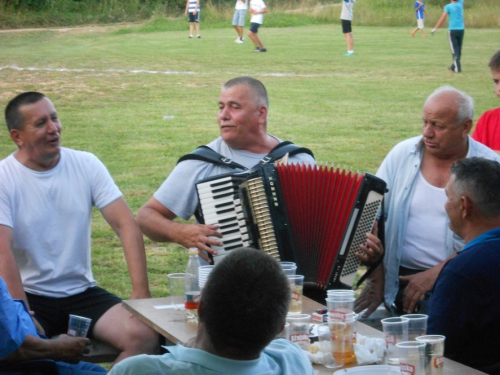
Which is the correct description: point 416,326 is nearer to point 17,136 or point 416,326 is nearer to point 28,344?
point 28,344

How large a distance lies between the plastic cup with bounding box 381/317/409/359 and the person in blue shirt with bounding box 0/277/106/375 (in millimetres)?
1409

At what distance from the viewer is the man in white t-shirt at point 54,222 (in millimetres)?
4223

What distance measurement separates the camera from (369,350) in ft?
9.69

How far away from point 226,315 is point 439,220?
2.70 meters

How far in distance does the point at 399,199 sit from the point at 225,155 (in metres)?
1.04

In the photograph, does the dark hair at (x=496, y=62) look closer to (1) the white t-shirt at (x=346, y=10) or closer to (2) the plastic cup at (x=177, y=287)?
(2) the plastic cup at (x=177, y=287)

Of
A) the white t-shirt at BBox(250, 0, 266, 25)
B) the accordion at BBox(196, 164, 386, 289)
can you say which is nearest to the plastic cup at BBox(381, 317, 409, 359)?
the accordion at BBox(196, 164, 386, 289)

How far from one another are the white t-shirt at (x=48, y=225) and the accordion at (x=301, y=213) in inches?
27.1

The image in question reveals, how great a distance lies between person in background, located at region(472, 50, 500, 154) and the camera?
5250 mm

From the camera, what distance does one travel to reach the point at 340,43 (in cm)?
2430

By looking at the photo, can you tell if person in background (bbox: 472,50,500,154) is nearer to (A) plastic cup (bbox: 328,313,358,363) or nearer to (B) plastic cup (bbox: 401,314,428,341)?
(B) plastic cup (bbox: 401,314,428,341)

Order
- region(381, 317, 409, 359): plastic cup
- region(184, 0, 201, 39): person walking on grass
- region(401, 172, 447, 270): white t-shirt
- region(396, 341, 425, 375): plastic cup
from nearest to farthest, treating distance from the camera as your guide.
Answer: region(396, 341, 425, 375): plastic cup, region(381, 317, 409, 359): plastic cup, region(401, 172, 447, 270): white t-shirt, region(184, 0, 201, 39): person walking on grass

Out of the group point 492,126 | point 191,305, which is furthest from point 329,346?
point 492,126

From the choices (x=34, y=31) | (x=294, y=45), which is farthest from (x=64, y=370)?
(x=34, y=31)
